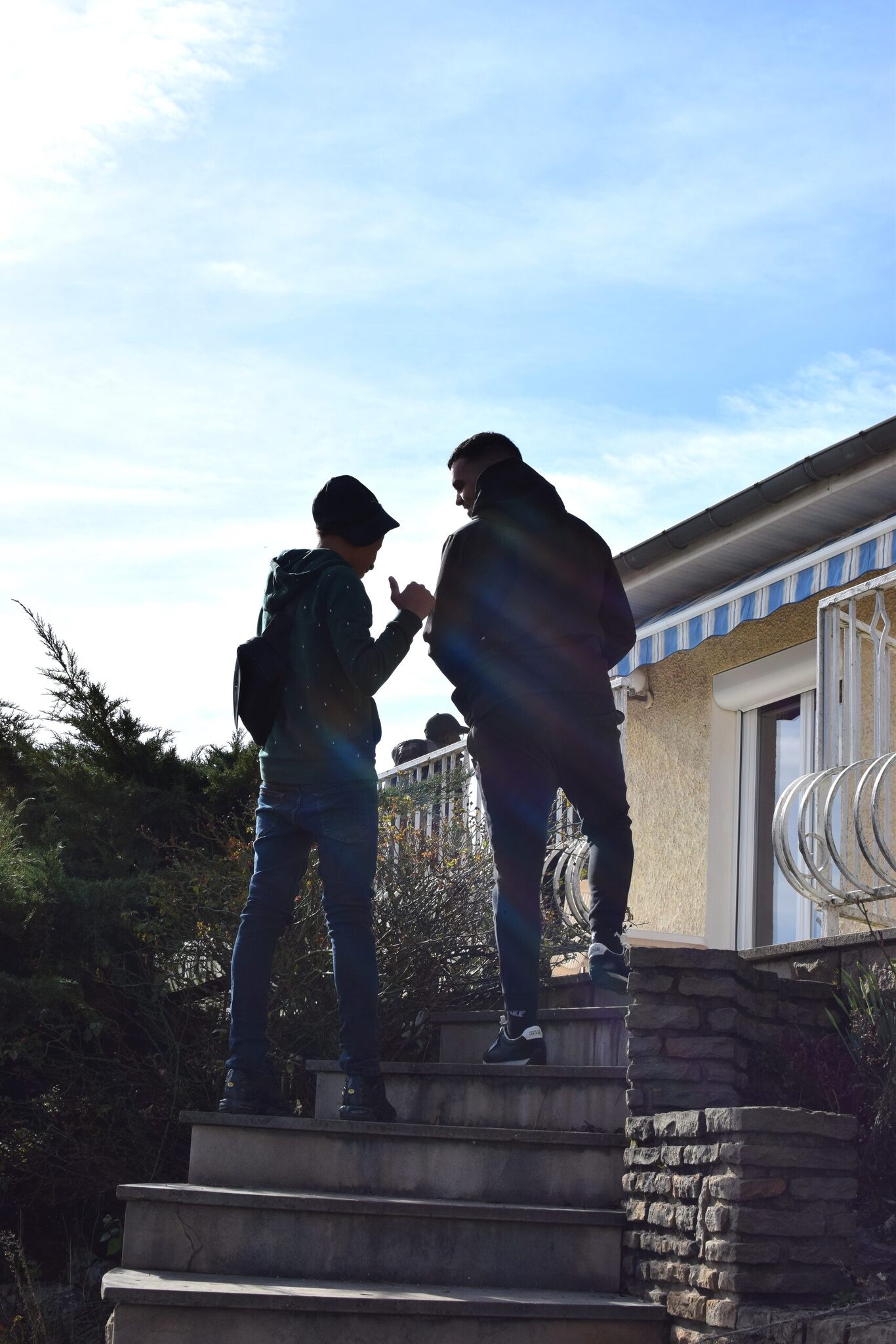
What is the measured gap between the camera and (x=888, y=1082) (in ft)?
11.8

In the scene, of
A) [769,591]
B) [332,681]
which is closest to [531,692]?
[332,681]

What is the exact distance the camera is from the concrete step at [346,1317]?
2.98m

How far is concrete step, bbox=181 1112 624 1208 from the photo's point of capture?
3.64m

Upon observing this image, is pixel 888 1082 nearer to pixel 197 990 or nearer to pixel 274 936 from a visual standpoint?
pixel 274 936

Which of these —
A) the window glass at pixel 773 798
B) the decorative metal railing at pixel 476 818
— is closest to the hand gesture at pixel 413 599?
the decorative metal railing at pixel 476 818

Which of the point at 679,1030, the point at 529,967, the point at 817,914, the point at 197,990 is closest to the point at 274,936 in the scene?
the point at 529,967

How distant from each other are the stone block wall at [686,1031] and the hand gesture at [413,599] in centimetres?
104

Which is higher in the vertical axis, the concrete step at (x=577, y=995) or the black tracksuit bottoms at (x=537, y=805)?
the black tracksuit bottoms at (x=537, y=805)

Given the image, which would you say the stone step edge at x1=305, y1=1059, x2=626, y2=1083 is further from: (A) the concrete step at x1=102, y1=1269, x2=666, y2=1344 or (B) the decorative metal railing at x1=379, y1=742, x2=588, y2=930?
(B) the decorative metal railing at x1=379, y1=742, x2=588, y2=930

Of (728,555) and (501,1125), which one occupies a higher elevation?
(728,555)

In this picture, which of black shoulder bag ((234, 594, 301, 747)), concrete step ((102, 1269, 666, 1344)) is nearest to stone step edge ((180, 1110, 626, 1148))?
concrete step ((102, 1269, 666, 1344))

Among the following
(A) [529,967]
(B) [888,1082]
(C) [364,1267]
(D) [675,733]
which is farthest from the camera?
(D) [675,733]

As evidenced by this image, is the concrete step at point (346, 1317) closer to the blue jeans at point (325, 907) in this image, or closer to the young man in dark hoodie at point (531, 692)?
the blue jeans at point (325, 907)

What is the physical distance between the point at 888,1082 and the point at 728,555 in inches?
185
